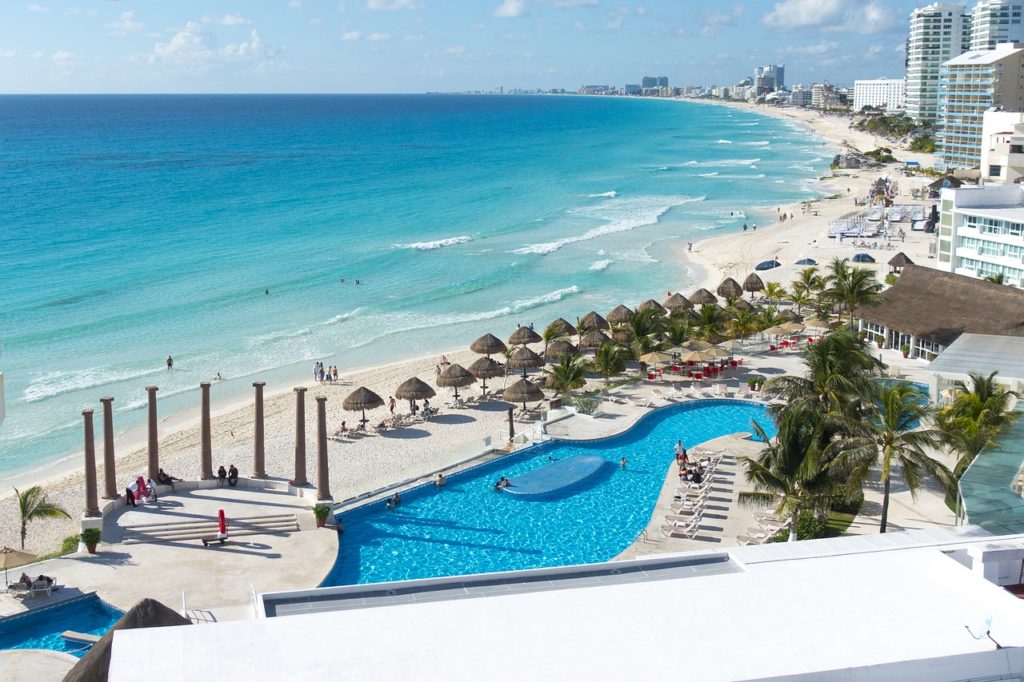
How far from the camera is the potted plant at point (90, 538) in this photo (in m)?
20.5

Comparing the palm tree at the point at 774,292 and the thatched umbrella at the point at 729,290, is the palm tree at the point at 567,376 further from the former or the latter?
the palm tree at the point at 774,292

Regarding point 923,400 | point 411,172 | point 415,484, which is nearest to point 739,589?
point 415,484

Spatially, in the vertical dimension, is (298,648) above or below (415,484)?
above

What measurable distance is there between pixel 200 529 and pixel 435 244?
151ft

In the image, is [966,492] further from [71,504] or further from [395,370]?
[395,370]

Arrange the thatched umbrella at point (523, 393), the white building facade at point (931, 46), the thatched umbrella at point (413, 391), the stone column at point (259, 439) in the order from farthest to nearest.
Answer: the white building facade at point (931, 46), the thatched umbrella at point (413, 391), the thatched umbrella at point (523, 393), the stone column at point (259, 439)

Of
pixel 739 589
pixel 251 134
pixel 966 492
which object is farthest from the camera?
pixel 251 134

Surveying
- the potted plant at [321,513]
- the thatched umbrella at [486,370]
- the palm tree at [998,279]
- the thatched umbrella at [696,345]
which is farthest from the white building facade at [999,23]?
the potted plant at [321,513]

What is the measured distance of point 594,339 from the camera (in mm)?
35656

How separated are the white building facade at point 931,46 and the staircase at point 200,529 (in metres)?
157

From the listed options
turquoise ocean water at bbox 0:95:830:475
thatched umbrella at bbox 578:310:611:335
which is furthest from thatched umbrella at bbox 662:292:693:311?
turquoise ocean water at bbox 0:95:830:475

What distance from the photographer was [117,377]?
3803 centimetres

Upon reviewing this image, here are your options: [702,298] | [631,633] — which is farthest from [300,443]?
[702,298]

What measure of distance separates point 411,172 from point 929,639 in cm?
10294
